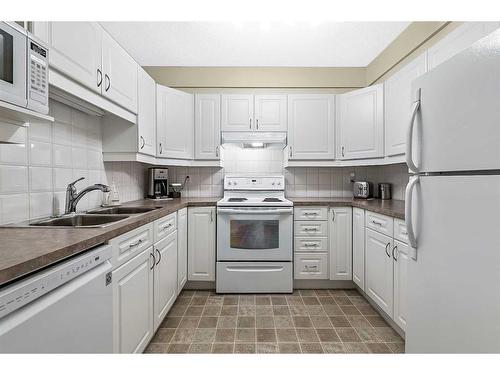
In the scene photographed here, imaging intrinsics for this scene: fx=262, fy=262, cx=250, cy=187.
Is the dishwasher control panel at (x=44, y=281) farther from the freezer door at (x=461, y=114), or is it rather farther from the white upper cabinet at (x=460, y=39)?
the white upper cabinet at (x=460, y=39)

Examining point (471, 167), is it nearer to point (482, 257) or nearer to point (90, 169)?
point (482, 257)

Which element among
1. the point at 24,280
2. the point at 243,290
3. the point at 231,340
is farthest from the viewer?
the point at 243,290

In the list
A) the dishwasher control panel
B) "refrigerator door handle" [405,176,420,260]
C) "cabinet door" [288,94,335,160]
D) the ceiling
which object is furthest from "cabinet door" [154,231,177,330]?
the ceiling

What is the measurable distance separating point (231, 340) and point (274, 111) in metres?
2.23

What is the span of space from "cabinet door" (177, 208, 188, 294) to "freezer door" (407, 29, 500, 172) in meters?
1.86

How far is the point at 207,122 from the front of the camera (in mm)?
2918

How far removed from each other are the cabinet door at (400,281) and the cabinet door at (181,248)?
1706 millimetres

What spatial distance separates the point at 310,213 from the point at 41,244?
218 cm

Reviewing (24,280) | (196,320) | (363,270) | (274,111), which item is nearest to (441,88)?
(24,280)

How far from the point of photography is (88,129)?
1.97 meters

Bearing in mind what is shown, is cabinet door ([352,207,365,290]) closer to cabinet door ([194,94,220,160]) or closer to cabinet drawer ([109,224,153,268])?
cabinet door ([194,94,220,160])

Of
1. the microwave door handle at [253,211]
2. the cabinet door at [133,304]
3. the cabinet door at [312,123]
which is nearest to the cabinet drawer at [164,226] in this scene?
the cabinet door at [133,304]

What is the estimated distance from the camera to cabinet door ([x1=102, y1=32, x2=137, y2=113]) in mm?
1643

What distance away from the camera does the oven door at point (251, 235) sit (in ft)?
8.38
